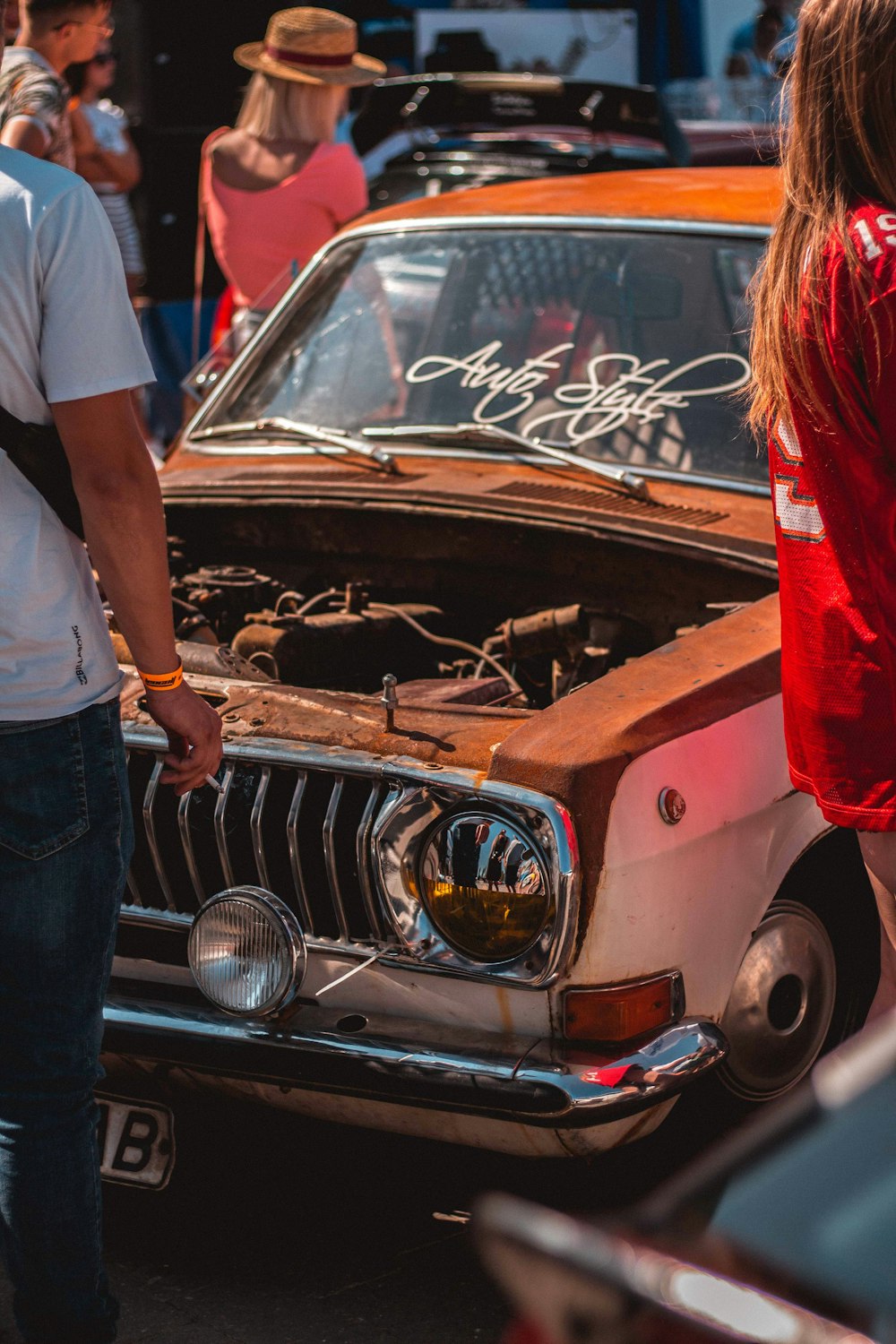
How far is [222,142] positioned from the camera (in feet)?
19.2

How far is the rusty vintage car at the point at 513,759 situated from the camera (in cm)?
240

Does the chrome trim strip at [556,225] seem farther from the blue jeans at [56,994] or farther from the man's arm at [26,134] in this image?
the blue jeans at [56,994]

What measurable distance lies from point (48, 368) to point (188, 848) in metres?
0.92

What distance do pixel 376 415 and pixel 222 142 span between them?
2.42m

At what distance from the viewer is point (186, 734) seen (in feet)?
7.27

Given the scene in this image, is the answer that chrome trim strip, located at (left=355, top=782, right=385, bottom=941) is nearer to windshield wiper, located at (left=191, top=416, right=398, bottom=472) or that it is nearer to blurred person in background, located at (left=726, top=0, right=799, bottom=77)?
windshield wiper, located at (left=191, top=416, right=398, bottom=472)

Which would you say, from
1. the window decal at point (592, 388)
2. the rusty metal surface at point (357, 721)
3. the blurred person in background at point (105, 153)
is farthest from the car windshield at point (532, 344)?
the blurred person in background at point (105, 153)

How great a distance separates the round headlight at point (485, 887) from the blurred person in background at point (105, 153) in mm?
4364

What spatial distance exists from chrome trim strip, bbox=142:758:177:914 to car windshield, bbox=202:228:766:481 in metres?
1.36

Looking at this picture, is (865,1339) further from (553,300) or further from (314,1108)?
(553,300)

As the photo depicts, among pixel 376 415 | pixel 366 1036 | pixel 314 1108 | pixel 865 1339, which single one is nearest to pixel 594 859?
pixel 366 1036

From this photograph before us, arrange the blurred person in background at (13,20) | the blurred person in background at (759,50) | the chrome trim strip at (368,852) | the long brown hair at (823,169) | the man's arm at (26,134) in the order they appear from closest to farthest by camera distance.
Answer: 1. the long brown hair at (823,169)
2. the chrome trim strip at (368,852)
3. the man's arm at (26,134)
4. the blurred person in background at (13,20)
5. the blurred person in background at (759,50)

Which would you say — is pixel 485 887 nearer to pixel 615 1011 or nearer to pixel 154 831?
pixel 615 1011

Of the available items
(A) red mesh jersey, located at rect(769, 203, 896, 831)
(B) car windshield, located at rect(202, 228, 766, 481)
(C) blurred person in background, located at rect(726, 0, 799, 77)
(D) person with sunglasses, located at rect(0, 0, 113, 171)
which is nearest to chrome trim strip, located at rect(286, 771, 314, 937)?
(A) red mesh jersey, located at rect(769, 203, 896, 831)
